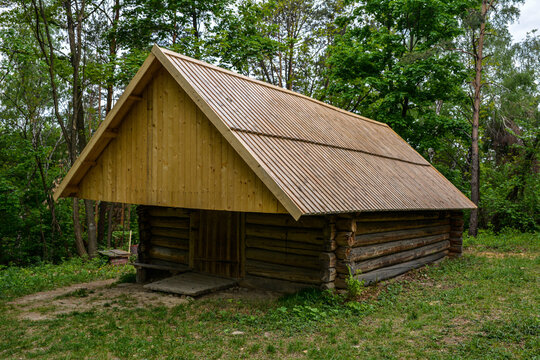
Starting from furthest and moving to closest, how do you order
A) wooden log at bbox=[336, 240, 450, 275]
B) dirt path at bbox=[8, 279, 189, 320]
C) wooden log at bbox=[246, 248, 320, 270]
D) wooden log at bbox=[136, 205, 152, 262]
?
wooden log at bbox=[136, 205, 152, 262] → wooden log at bbox=[246, 248, 320, 270] → dirt path at bbox=[8, 279, 189, 320] → wooden log at bbox=[336, 240, 450, 275]

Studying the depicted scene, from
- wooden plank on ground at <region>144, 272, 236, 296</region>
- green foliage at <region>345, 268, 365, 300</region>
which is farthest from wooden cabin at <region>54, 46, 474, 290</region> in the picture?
wooden plank on ground at <region>144, 272, 236, 296</region>

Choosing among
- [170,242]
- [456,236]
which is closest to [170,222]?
[170,242]

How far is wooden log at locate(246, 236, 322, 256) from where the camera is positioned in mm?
9422

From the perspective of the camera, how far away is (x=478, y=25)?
18.9 meters

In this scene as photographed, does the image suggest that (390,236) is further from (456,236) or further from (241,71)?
(241,71)

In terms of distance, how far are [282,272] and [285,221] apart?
3.78 feet

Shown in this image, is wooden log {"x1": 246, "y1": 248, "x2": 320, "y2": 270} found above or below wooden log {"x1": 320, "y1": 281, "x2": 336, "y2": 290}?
above

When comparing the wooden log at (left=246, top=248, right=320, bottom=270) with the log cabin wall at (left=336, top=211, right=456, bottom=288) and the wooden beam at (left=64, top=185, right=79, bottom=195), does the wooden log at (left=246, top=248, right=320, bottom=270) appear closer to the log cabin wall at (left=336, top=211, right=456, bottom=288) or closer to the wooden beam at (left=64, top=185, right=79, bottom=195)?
the log cabin wall at (left=336, top=211, right=456, bottom=288)

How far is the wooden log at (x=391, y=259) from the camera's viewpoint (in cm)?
898

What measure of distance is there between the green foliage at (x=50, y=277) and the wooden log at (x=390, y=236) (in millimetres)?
8425

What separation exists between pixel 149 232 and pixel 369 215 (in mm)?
6479

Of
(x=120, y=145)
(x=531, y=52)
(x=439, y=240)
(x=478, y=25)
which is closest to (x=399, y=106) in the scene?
(x=478, y=25)

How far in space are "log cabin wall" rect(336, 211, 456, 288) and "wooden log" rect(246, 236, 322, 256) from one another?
64 cm

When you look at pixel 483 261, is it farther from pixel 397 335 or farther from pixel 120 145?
pixel 120 145
